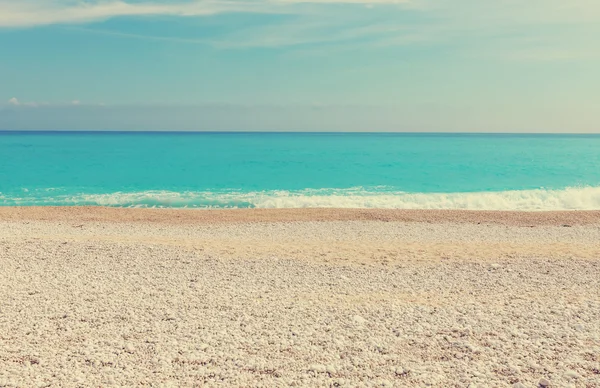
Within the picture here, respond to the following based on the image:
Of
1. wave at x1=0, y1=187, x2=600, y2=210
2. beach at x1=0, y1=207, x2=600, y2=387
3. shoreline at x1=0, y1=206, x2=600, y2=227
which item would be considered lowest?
wave at x1=0, y1=187, x2=600, y2=210

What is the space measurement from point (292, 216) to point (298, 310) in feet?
39.2

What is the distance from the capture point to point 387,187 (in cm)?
3275

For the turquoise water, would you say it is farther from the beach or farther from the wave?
the beach

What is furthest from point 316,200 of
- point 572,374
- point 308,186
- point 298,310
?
point 572,374

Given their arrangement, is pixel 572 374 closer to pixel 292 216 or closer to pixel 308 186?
pixel 292 216

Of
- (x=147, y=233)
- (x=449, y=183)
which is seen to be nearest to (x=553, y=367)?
(x=147, y=233)

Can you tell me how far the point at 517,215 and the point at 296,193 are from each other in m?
13.2

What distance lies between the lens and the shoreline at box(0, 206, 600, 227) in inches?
753

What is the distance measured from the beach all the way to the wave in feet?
30.4

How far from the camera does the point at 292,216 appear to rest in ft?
65.5

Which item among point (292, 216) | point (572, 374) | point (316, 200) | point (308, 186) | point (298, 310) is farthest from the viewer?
point (308, 186)

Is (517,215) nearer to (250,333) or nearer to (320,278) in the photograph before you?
(320,278)

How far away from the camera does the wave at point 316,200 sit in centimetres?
2538

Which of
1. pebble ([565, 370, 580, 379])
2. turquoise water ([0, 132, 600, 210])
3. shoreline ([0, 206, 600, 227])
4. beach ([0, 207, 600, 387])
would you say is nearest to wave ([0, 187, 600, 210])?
turquoise water ([0, 132, 600, 210])
